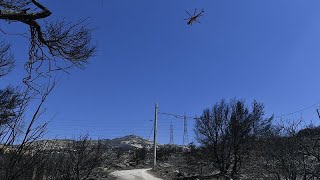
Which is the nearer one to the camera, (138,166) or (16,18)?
(16,18)

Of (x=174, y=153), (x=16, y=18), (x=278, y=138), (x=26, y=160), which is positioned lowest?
(x=26, y=160)

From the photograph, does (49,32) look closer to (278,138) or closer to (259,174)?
(278,138)

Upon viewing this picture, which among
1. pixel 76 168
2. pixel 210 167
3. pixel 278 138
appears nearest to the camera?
pixel 278 138

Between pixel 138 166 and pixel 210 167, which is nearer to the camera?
pixel 210 167

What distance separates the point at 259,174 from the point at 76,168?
43.2 ft

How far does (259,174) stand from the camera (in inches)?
1160

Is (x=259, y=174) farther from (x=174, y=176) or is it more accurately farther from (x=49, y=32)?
(x=49, y=32)

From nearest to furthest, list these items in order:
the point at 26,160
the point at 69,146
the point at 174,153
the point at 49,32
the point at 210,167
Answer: the point at 26,160, the point at 49,32, the point at 69,146, the point at 210,167, the point at 174,153

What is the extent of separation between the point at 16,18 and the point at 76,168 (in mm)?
21035

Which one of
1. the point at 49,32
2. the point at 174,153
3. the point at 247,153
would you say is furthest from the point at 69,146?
the point at 174,153

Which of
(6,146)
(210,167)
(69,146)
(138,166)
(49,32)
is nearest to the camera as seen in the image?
(6,146)

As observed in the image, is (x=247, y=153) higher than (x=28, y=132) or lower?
higher

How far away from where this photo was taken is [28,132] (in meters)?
4.12

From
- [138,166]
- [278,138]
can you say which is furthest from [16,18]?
[138,166]
